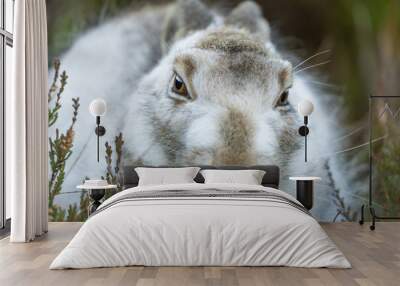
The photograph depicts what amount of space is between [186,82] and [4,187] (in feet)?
8.76

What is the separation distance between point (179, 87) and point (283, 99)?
1.41 m

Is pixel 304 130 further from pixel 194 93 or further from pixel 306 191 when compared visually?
pixel 194 93

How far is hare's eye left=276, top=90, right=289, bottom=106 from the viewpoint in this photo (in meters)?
7.66

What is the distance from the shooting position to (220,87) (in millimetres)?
7602

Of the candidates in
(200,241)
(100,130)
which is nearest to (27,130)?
(100,130)

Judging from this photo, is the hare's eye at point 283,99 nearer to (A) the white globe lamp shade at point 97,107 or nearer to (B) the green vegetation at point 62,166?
(B) the green vegetation at point 62,166

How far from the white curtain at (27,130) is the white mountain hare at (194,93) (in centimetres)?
131

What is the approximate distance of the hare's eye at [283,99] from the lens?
766 cm

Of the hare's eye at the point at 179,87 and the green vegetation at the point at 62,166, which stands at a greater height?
the hare's eye at the point at 179,87

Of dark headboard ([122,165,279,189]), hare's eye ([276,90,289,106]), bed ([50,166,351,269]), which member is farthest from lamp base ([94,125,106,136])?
bed ([50,166,351,269])

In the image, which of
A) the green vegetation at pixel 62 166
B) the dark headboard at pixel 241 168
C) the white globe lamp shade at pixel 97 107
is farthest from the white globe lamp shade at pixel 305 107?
the white globe lamp shade at pixel 97 107

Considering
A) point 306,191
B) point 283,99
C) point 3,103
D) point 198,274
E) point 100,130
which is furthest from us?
point 283,99

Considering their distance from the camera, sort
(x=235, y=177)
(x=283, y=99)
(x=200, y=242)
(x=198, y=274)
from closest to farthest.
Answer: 1. (x=198, y=274)
2. (x=200, y=242)
3. (x=235, y=177)
4. (x=283, y=99)

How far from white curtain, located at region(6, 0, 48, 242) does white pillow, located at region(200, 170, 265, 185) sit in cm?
201
